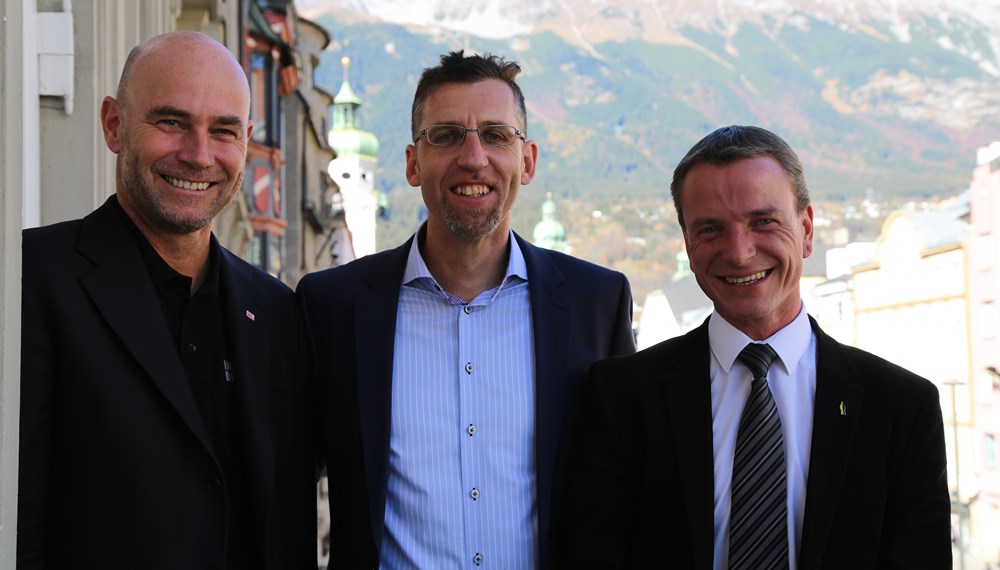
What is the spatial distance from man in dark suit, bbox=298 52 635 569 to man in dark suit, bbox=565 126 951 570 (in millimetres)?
275

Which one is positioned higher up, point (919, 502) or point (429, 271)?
point (429, 271)

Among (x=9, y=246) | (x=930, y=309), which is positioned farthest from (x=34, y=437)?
(x=930, y=309)

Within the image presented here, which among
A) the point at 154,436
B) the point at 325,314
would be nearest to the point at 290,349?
the point at 325,314

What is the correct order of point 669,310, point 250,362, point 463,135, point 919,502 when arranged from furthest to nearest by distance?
point 669,310 → point 463,135 → point 250,362 → point 919,502

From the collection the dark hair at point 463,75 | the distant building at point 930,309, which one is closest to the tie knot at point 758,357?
the dark hair at point 463,75

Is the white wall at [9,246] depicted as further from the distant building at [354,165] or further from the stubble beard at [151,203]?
the distant building at [354,165]

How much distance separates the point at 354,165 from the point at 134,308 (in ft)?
328

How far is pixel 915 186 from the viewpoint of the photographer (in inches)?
7087

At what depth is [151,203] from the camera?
10.1 feet

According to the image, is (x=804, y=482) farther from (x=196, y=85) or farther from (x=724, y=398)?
(x=196, y=85)

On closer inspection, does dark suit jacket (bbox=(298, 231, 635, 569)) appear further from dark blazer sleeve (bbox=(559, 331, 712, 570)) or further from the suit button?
the suit button

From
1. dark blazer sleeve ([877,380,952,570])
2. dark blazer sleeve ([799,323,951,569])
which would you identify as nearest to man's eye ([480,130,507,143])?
dark blazer sleeve ([799,323,951,569])

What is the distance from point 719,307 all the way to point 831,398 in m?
0.37

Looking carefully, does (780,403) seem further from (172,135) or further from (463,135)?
(172,135)
